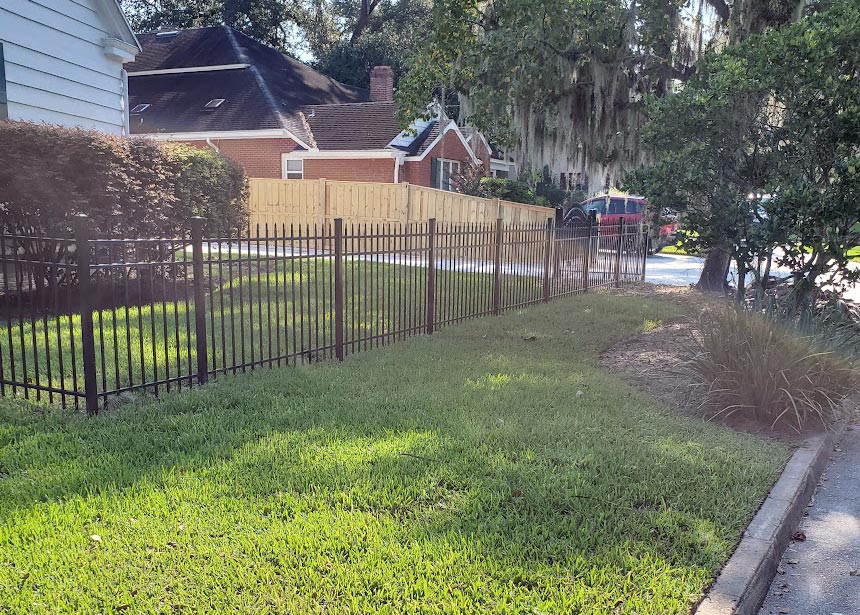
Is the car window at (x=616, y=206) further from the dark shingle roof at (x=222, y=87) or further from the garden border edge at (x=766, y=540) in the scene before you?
the garden border edge at (x=766, y=540)

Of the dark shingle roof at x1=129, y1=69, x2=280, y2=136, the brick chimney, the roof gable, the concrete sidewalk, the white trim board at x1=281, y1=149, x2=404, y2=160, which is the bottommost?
the concrete sidewalk

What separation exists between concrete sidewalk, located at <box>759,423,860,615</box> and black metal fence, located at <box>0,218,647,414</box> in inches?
166


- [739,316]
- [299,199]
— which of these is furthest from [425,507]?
[299,199]

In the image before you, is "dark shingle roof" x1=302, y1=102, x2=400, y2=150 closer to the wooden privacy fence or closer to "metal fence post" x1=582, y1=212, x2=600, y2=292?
the wooden privacy fence

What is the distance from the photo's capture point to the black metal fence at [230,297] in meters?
5.52

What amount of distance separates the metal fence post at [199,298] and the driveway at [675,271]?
34.6 feet

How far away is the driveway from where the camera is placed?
51.3ft

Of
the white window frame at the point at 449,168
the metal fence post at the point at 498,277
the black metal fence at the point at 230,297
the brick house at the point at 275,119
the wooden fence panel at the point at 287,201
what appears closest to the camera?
the black metal fence at the point at 230,297

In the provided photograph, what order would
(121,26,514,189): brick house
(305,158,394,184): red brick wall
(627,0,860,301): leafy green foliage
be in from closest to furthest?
(627,0,860,301): leafy green foliage
(305,158,394,184): red brick wall
(121,26,514,189): brick house

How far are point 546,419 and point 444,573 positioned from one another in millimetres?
2352

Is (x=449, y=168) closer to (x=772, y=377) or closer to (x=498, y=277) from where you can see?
(x=498, y=277)

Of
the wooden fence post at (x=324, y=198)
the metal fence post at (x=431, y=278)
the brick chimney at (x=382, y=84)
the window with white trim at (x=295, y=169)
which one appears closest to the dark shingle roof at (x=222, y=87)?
the window with white trim at (x=295, y=169)

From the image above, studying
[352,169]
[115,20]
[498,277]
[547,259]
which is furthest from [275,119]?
[498,277]

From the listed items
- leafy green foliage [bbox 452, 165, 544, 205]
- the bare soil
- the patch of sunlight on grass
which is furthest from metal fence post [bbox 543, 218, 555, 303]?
leafy green foliage [bbox 452, 165, 544, 205]
